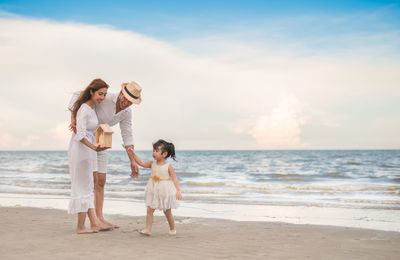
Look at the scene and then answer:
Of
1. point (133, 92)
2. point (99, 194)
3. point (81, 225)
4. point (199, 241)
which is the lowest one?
point (199, 241)

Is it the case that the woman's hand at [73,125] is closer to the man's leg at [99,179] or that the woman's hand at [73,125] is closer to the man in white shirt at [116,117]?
the man in white shirt at [116,117]

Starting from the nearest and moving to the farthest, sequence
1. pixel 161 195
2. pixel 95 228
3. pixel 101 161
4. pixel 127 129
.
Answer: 1. pixel 161 195
2. pixel 95 228
3. pixel 101 161
4. pixel 127 129

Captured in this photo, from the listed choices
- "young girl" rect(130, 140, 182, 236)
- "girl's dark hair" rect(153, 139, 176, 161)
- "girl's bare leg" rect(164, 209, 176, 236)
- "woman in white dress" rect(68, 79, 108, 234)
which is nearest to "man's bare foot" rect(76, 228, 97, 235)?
"woman in white dress" rect(68, 79, 108, 234)

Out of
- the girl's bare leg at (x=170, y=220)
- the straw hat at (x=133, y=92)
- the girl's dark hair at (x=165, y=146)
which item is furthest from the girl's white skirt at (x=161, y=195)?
the straw hat at (x=133, y=92)

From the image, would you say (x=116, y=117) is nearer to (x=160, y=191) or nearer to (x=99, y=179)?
(x=99, y=179)

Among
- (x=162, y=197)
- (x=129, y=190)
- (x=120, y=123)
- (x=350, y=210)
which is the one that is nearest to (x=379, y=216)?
(x=350, y=210)

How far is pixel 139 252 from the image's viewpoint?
4164 mm

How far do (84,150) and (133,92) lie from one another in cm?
92

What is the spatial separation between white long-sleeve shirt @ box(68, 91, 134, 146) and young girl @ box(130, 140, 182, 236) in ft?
1.69

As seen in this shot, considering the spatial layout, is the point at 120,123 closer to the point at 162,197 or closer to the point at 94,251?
the point at 162,197

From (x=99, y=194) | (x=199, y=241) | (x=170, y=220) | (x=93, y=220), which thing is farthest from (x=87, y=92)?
(x=199, y=241)

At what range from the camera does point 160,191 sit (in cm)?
504

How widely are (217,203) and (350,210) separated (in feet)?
9.08

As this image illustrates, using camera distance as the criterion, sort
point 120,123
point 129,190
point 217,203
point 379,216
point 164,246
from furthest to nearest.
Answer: point 129,190
point 217,203
point 379,216
point 120,123
point 164,246
